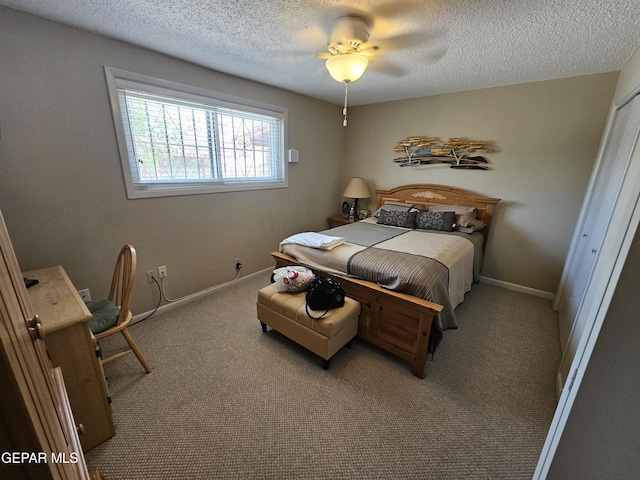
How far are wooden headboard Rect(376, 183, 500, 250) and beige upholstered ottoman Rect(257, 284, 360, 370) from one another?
6.99ft

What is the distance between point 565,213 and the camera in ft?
9.05

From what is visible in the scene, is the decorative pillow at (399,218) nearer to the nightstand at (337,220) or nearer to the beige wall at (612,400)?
the nightstand at (337,220)

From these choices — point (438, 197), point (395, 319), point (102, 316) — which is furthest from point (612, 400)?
point (438, 197)

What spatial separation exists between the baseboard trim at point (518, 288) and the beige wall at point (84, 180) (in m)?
3.17

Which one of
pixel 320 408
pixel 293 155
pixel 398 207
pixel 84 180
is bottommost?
pixel 320 408

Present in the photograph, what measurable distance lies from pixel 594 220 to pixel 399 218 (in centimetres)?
170

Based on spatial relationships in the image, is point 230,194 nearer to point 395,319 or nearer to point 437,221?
point 395,319

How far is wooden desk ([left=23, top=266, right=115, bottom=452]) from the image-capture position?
3.90 feet

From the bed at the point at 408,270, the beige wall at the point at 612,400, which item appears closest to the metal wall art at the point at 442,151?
the bed at the point at 408,270

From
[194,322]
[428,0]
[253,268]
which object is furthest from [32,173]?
[428,0]

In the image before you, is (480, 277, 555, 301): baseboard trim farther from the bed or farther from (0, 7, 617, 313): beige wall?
the bed

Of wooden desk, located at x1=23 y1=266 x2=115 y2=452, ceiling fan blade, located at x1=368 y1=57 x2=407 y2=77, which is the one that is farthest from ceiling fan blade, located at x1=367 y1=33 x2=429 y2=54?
wooden desk, located at x1=23 y1=266 x2=115 y2=452

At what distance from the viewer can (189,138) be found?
252 centimetres

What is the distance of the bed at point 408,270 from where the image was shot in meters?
1.82
